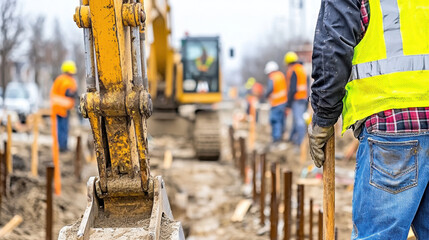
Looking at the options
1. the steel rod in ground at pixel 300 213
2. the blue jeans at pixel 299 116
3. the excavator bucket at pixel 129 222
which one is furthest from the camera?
the blue jeans at pixel 299 116

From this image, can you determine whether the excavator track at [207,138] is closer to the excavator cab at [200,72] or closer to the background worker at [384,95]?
the excavator cab at [200,72]

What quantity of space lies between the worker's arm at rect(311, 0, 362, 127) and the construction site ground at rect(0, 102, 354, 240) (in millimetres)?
3032

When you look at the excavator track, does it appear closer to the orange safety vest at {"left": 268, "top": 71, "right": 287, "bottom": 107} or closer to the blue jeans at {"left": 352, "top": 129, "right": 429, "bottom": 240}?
the orange safety vest at {"left": 268, "top": 71, "right": 287, "bottom": 107}

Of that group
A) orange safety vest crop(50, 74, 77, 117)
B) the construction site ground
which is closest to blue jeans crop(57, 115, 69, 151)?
orange safety vest crop(50, 74, 77, 117)

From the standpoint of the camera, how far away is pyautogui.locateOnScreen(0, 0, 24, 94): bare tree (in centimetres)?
999

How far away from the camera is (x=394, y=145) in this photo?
2367mm

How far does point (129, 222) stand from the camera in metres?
3.24

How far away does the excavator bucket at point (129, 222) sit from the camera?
2.96 m

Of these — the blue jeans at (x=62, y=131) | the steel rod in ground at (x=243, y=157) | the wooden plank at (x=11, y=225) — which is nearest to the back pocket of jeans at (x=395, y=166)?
the wooden plank at (x=11, y=225)

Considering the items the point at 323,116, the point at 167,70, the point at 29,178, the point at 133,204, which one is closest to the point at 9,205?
Answer: the point at 29,178

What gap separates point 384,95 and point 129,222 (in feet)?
5.68

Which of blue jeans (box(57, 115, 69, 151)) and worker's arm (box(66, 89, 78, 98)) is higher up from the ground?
worker's arm (box(66, 89, 78, 98))

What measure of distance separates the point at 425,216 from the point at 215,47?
967 cm

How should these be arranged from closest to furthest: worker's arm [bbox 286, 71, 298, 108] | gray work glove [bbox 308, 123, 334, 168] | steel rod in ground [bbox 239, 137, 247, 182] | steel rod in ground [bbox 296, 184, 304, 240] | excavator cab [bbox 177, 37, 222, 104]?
gray work glove [bbox 308, 123, 334, 168] < steel rod in ground [bbox 296, 184, 304, 240] < steel rod in ground [bbox 239, 137, 247, 182] < worker's arm [bbox 286, 71, 298, 108] < excavator cab [bbox 177, 37, 222, 104]
